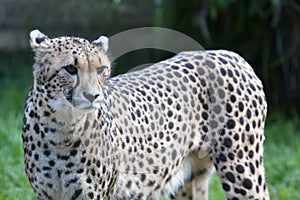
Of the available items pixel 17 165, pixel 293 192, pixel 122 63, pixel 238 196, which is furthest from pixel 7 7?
pixel 238 196

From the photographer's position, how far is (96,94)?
3555 millimetres

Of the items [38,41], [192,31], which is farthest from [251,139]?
[192,31]

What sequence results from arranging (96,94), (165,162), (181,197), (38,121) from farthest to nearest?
(181,197), (165,162), (38,121), (96,94)

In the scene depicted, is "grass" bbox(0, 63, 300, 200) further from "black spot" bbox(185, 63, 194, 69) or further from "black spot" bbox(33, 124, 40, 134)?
"black spot" bbox(33, 124, 40, 134)

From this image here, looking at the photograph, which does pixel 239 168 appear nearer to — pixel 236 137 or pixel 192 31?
pixel 236 137

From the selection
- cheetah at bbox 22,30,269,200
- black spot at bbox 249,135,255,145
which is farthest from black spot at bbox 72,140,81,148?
black spot at bbox 249,135,255,145

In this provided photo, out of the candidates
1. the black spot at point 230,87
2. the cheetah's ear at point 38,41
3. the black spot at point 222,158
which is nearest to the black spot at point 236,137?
the black spot at point 222,158

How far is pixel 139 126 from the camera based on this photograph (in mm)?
4289

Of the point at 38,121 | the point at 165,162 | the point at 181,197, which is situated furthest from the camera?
the point at 181,197

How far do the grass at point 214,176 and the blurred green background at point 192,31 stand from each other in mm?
17

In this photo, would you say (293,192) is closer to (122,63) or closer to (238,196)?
(238,196)

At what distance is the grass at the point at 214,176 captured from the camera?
211 inches

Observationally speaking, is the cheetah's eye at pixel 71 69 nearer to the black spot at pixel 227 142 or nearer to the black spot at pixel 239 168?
the black spot at pixel 227 142

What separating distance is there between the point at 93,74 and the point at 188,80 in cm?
100
